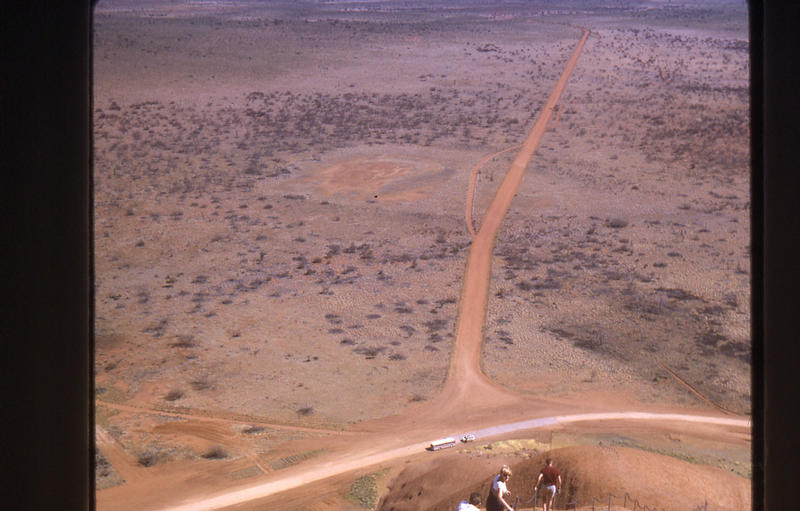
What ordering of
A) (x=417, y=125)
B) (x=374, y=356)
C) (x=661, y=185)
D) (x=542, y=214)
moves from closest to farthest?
(x=374, y=356)
(x=542, y=214)
(x=661, y=185)
(x=417, y=125)

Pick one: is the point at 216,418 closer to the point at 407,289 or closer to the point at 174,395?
the point at 174,395

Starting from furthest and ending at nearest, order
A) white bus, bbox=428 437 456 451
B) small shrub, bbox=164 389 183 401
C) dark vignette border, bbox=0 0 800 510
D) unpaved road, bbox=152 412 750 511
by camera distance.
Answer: small shrub, bbox=164 389 183 401 → white bus, bbox=428 437 456 451 → unpaved road, bbox=152 412 750 511 → dark vignette border, bbox=0 0 800 510

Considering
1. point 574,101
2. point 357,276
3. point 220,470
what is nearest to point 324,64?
point 574,101

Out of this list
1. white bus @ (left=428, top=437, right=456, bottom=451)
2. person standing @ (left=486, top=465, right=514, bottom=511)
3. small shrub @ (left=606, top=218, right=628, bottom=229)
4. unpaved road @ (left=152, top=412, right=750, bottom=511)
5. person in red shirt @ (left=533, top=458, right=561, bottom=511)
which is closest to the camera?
person standing @ (left=486, top=465, right=514, bottom=511)

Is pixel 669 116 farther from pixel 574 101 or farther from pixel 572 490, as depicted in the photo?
pixel 572 490

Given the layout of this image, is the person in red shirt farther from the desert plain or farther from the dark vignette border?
the dark vignette border

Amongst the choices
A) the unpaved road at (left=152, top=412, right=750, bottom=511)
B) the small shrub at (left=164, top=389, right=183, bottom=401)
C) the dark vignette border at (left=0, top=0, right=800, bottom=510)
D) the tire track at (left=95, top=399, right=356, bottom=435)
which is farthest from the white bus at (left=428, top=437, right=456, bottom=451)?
the dark vignette border at (left=0, top=0, right=800, bottom=510)

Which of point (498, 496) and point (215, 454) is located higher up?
point (498, 496)

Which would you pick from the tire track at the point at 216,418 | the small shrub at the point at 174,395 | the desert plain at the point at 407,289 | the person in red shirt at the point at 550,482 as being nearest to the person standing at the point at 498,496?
the person in red shirt at the point at 550,482
